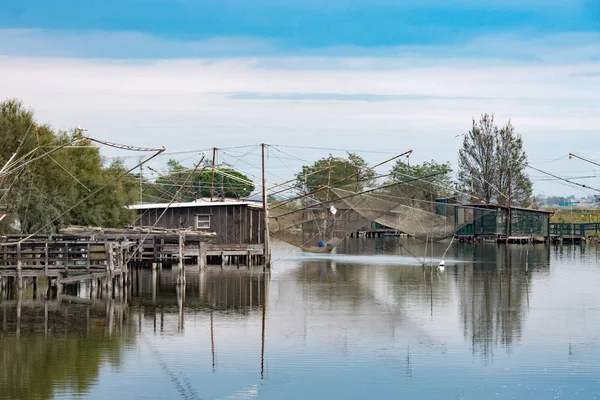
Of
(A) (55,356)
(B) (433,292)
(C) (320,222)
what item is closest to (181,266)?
(B) (433,292)

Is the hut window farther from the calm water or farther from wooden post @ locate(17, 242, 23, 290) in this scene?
wooden post @ locate(17, 242, 23, 290)

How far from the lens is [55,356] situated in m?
23.2

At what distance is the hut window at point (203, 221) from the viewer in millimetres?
55844

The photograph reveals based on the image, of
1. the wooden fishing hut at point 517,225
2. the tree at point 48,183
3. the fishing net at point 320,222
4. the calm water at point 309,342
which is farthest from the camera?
the wooden fishing hut at point 517,225

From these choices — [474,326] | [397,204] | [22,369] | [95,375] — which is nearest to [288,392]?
[95,375]

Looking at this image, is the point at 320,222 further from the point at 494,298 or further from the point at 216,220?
the point at 494,298

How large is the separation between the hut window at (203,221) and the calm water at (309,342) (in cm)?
1277

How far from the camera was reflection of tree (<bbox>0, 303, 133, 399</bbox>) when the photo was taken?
786 inches

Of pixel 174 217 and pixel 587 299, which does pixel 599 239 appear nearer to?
pixel 174 217

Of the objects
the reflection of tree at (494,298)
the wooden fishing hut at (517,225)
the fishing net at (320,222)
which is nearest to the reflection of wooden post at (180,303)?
the reflection of tree at (494,298)

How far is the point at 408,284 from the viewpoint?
43000mm

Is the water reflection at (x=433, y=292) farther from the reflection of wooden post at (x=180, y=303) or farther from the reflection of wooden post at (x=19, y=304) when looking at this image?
the reflection of wooden post at (x=19, y=304)

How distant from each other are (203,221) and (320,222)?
727 cm

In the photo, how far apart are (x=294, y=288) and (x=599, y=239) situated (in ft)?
215
